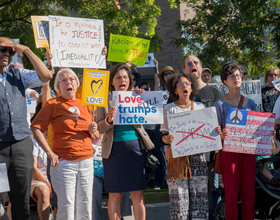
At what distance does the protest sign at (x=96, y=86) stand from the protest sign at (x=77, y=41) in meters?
0.97

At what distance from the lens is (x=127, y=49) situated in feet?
21.8

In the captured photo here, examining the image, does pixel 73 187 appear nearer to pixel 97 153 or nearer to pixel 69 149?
pixel 69 149

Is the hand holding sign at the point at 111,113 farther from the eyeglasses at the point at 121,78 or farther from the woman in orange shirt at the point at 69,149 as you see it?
the eyeglasses at the point at 121,78

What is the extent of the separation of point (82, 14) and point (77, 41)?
7.32 m

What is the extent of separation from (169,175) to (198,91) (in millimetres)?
1293

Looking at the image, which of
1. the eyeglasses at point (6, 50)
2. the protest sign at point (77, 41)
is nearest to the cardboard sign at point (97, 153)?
the protest sign at point (77, 41)

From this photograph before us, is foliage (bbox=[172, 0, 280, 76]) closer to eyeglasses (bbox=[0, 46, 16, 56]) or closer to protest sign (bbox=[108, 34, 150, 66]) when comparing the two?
protest sign (bbox=[108, 34, 150, 66])

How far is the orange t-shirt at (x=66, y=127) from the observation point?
16.0 feet

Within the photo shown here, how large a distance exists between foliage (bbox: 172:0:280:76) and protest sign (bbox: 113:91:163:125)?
8.62 metres

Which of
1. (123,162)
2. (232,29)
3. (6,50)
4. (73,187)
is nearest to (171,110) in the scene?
(123,162)

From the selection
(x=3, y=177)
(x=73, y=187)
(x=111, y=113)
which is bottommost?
(x=73, y=187)

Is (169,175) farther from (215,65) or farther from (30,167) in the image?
(215,65)

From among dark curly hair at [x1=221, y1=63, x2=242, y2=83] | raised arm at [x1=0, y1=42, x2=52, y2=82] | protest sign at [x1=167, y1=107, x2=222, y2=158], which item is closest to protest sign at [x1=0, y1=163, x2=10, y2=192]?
raised arm at [x1=0, y1=42, x2=52, y2=82]

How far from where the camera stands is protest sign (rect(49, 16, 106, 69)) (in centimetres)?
607
